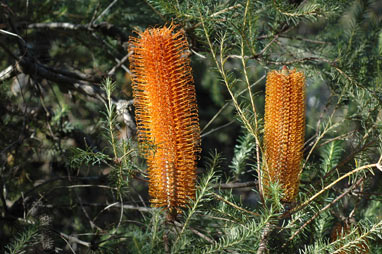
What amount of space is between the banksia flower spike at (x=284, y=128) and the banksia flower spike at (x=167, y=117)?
0.54 ft

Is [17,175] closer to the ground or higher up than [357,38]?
closer to the ground

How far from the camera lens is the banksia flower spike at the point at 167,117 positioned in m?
0.85

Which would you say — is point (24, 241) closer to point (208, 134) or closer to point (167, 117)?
point (167, 117)

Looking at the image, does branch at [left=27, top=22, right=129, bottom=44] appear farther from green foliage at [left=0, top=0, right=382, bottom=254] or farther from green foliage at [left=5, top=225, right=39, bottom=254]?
green foliage at [left=5, top=225, right=39, bottom=254]

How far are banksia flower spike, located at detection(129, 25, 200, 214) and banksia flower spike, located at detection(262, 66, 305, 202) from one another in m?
0.16

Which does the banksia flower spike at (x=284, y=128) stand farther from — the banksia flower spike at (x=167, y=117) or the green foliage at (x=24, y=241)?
the green foliage at (x=24, y=241)

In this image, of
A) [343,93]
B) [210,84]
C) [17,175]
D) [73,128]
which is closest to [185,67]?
[343,93]

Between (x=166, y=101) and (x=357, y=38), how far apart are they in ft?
3.26

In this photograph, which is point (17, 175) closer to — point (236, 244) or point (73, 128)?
point (73, 128)

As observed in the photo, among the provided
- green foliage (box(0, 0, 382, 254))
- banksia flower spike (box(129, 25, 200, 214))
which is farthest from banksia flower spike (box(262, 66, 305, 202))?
banksia flower spike (box(129, 25, 200, 214))

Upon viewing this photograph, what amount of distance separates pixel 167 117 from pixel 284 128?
260 millimetres

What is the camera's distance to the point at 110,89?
0.92 metres

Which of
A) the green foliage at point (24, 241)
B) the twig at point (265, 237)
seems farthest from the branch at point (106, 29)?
the twig at point (265, 237)

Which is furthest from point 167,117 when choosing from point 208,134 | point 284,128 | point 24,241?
point 208,134
